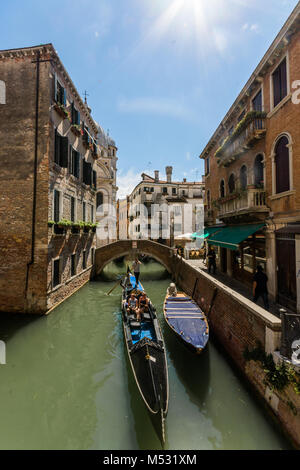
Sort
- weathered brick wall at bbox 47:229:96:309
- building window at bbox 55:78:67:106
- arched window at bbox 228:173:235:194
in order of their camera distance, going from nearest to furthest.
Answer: weathered brick wall at bbox 47:229:96:309
building window at bbox 55:78:67:106
arched window at bbox 228:173:235:194

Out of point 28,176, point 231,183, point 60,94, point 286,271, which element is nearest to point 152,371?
point 286,271

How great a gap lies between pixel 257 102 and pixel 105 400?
12.2 meters

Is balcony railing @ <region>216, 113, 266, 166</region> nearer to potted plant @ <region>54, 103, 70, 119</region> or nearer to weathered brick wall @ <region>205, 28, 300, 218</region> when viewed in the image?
weathered brick wall @ <region>205, 28, 300, 218</region>

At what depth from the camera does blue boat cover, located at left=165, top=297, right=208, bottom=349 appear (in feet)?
23.1

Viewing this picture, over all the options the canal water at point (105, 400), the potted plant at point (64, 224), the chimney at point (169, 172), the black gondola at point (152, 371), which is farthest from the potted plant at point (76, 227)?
the chimney at point (169, 172)

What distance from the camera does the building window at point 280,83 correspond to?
7.62 metres

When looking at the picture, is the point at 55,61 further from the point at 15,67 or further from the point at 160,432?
the point at 160,432

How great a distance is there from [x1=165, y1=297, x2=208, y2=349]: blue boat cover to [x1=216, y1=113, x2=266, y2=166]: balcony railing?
7506 mm

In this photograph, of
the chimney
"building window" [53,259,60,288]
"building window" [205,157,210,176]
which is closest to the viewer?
"building window" [53,259,60,288]

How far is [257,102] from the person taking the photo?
953 centimetres

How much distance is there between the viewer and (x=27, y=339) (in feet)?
27.5

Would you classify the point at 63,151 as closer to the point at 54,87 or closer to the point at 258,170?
the point at 54,87

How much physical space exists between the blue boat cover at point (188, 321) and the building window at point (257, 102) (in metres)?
8.83

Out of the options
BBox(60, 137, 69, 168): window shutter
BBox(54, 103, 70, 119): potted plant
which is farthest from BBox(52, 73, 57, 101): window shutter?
BBox(60, 137, 69, 168): window shutter
